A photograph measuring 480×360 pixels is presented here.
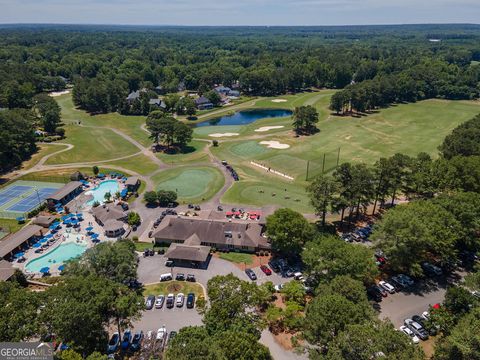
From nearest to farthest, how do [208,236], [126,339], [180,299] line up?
[126,339], [180,299], [208,236]

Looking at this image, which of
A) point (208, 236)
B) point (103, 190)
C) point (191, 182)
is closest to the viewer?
point (208, 236)

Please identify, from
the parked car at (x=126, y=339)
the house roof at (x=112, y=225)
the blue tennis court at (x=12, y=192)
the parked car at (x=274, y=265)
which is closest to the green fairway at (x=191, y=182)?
the house roof at (x=112, y=225)

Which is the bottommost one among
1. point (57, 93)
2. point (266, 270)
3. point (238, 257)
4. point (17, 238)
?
point (238, 257)

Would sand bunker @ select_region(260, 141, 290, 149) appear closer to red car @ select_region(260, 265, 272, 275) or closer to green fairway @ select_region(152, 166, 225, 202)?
green fairway @ select_region(152, 166, 225, 202)

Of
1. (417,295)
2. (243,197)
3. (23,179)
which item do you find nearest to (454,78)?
(243,197)

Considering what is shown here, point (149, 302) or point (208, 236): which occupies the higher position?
point (208, 236)

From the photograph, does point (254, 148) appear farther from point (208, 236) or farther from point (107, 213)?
point (208, 236)

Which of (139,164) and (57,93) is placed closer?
(139,164)

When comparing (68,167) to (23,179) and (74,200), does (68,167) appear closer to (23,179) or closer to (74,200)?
(23,179)

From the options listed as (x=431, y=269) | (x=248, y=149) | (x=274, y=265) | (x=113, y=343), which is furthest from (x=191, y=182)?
(x=431, y=269)
